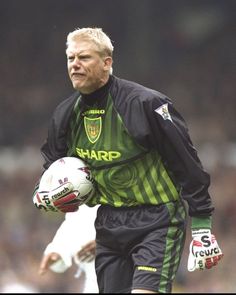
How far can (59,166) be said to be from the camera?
17.1ft

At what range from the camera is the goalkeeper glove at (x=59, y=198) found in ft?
17.0

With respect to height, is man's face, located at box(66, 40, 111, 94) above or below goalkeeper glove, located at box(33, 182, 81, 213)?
above

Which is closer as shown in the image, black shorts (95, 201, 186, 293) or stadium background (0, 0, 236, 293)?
black shorts (95, 201, 186, 293)

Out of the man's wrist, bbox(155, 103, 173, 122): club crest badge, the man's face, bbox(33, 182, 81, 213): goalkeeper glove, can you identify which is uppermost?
the man's face

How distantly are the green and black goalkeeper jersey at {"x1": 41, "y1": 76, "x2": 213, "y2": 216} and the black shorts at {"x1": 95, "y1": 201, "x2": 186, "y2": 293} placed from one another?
68mm

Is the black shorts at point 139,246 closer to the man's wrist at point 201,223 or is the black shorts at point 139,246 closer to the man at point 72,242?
the man's wrist at point 201,223

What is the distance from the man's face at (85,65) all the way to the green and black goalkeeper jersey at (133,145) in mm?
82

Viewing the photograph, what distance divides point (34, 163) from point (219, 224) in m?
3.08

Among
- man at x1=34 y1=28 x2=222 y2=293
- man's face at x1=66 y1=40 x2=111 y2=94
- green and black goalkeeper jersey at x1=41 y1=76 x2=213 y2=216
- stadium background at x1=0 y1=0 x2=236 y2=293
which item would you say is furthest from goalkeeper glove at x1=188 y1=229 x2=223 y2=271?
stadium background at x1=0 y1=0 x2=236 y2=293

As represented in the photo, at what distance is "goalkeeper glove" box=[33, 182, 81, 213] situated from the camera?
5.18 metres

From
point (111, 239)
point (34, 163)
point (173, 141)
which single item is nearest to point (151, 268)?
point (111, 239)

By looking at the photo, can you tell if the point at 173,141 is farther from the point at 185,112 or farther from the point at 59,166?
the point at 185,112

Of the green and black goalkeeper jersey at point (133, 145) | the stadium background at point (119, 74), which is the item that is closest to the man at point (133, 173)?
the green and black goalkeeper jersey at point (133, 145)

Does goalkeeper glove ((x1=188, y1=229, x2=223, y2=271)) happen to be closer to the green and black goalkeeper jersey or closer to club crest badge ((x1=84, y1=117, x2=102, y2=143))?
the green and black goalkeeper jersey
